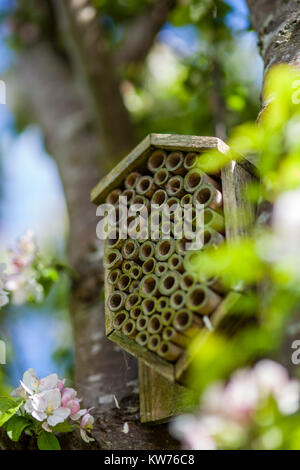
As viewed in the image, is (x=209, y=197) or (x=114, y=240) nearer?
(x=209, y=197)

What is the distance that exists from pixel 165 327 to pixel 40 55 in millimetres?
2344

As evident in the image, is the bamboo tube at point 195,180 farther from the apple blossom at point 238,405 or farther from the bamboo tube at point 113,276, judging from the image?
the apple blossom at point 238,405

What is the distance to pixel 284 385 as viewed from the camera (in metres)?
0.82

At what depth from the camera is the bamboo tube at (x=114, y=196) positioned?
4.82 feet

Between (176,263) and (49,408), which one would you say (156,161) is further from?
(49,408)

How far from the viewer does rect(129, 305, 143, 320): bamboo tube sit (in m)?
1.27

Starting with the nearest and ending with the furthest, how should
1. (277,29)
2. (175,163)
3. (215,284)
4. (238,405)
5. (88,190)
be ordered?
1. (238,405)
2. (215,284)
3. (175,163)
4. (277,29)
5. (88,190)

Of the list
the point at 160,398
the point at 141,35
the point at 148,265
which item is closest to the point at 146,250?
the point at 148,265

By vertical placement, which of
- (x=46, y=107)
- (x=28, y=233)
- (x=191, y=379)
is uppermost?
(x=46, y=107)

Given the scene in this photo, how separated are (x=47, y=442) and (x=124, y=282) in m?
0.39

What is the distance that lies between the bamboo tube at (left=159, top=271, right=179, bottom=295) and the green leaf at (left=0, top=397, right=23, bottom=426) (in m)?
0.41

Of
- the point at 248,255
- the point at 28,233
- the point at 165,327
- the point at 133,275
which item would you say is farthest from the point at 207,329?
the point at 28,233

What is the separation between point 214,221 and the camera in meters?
1.20

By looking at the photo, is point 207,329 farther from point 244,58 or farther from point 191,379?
point 244,58
